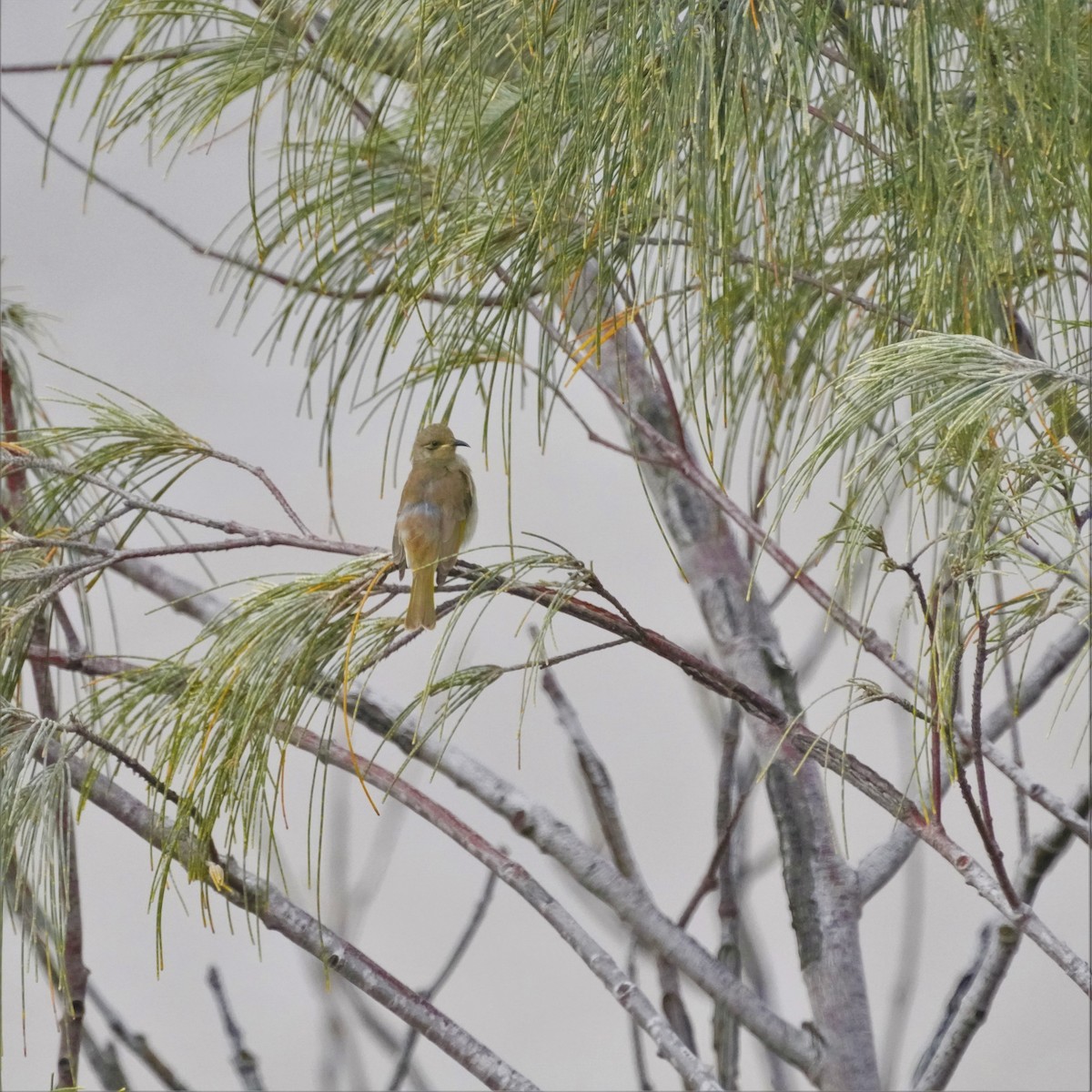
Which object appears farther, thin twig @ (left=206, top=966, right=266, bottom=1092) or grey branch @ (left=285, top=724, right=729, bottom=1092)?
thin twig @ (left=206, top=966, right=266, bottom=1092)

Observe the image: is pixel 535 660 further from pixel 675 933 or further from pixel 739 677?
pixel 739 677

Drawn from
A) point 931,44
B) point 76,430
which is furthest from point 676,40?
point 76,430

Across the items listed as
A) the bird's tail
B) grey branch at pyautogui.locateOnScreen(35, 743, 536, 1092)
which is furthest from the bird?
grey branch at pyautogui.locateOnScreen(35, 743, 536, 1092)

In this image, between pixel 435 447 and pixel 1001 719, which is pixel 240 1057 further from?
pixel 1001 719

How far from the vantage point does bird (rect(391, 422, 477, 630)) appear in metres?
0.97

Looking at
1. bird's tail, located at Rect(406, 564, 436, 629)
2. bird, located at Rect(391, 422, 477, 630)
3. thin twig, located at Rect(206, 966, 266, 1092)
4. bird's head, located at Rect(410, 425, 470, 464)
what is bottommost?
thin twig, located at Rect(206, 966, 266, 1092)

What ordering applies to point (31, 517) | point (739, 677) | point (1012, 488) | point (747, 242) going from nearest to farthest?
point (1012, 488)
point (31, 517)
point (739, 677)
point (747, 242)

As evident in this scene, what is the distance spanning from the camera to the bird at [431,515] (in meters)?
0.97

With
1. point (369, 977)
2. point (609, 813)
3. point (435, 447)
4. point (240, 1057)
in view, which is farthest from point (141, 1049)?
point (435, 447)

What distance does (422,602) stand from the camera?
38.5 inches

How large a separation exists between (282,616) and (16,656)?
0.91 feet

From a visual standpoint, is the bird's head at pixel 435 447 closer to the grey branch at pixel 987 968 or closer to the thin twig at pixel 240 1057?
the thin twig at pixel 240 1057

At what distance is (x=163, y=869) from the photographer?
85 centimetres

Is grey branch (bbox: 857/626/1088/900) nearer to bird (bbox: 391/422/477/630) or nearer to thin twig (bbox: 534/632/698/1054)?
thin twig (bbox: 534/632/698/1054)
